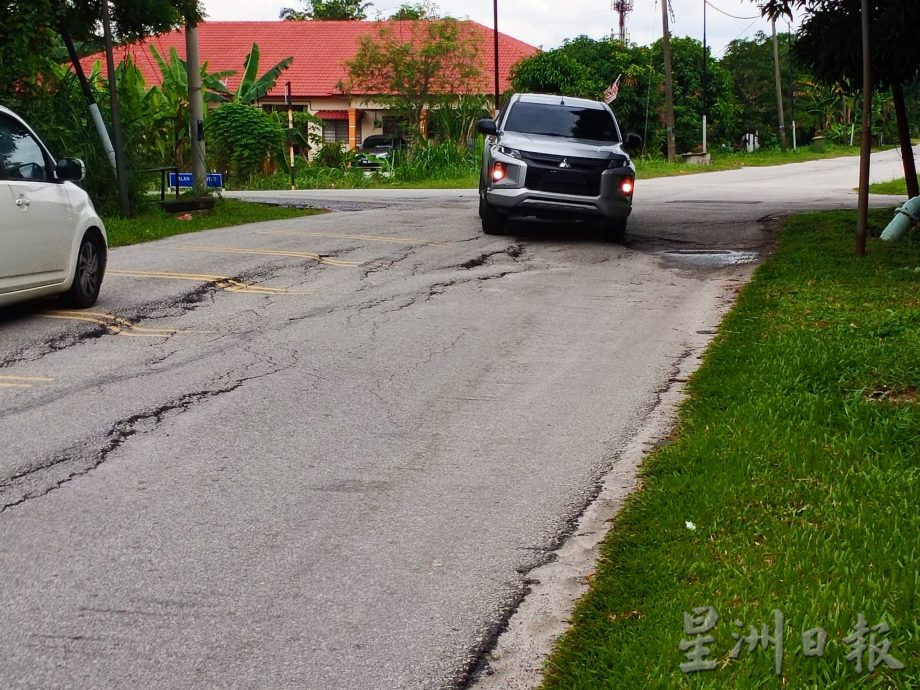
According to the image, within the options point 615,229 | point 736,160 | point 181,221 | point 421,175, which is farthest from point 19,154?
point 736,160

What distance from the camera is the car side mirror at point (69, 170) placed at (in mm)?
10273

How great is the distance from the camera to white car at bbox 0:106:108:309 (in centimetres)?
956

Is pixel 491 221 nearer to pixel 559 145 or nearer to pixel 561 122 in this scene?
pixel 559 145

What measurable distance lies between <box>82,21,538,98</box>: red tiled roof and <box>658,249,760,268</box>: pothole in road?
128 ft

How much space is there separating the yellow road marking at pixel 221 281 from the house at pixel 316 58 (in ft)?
134

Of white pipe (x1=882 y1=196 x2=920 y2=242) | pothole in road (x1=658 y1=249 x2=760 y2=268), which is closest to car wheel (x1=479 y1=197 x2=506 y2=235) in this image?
pothole in road (x1=658 y1=249 x2=760 y2=268)

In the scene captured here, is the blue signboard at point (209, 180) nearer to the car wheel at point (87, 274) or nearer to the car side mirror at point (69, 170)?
the car wheel at point (87, 274)

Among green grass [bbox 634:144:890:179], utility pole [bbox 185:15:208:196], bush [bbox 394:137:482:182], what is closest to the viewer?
utility pole [bbox 185:15:208:196]

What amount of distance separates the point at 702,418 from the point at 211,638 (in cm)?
360

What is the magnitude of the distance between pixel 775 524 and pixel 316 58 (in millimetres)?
56336

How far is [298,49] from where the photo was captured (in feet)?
196

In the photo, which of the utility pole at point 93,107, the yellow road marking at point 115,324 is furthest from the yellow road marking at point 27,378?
the utility pole at point 93,107

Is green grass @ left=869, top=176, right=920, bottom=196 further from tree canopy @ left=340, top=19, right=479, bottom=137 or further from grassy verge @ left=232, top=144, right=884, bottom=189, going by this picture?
tree canopy @ left=340, top=19, right=479, bottom=137

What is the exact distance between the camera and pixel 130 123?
70.5 ft
